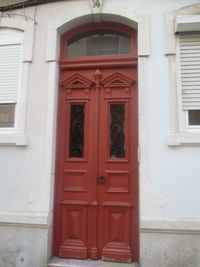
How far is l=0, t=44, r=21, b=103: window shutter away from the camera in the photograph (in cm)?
403

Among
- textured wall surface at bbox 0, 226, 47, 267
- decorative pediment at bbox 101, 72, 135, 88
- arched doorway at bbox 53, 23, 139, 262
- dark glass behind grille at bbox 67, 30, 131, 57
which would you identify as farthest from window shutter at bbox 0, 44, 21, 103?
textured wall surface at bbox 0, 226, 47, 267

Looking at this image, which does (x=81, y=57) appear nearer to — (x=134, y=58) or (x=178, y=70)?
(x=134, y=58)

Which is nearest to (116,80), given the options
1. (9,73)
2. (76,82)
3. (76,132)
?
(76,82)

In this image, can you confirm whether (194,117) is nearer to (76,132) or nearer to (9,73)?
(76,132)

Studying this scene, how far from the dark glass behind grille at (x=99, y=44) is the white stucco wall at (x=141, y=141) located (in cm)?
29

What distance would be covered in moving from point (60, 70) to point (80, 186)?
1888 millimetres

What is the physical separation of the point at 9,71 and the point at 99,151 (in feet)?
6.37

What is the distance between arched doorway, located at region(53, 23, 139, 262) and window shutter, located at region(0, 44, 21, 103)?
0.71 m

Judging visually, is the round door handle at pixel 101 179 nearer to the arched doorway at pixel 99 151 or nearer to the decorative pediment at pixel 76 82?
the arched doorway at pixel 99 151

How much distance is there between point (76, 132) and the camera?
13.2 ft

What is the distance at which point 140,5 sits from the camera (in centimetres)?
390

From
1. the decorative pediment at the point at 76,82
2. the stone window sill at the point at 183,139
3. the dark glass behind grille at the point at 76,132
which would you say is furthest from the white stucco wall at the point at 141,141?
the dark glass behind grille at the point at 76,132

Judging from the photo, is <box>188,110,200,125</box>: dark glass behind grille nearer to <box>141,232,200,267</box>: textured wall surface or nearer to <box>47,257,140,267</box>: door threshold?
<box>141,232,200,267</box>: textured wall surface

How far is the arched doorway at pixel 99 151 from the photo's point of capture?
12.2ft
